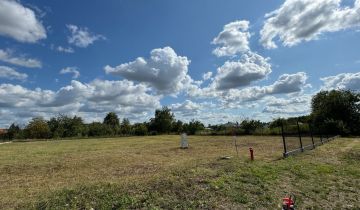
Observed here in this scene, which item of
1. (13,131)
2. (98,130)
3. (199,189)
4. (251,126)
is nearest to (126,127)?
(98,130)

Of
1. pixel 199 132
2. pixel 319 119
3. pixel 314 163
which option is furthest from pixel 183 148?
pixel 199 132

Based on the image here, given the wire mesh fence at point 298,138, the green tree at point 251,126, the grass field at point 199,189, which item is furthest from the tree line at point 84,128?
the grass field at point 199,189

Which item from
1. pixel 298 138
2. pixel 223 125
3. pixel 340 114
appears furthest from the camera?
pixel 223 125

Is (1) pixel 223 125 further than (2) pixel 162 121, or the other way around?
(2) pixel 162 121

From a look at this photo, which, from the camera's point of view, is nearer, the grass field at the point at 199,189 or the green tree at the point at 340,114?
the grass field at the point at 199,189

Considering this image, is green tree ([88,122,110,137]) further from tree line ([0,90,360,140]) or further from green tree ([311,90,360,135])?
green tree ([311,90,360,135])

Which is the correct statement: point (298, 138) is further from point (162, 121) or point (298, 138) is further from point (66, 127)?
point (66, 127)

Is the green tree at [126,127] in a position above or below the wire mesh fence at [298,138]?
above

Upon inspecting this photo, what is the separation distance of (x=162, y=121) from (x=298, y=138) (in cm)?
5385

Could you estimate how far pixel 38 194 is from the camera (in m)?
7.27

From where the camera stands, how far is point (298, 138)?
2027cm

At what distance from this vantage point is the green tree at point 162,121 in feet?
235

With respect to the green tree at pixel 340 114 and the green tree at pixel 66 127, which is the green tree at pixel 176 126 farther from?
the green tree at pixel 340 114

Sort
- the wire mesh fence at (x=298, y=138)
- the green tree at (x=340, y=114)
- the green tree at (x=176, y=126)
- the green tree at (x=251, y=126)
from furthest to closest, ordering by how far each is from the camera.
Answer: the green tree at (x=176, y=126) → the green tree at (x=251, y=126) → the green tree at (x=340, y=114) → the wire mesh fence at (x=298, y=138)
